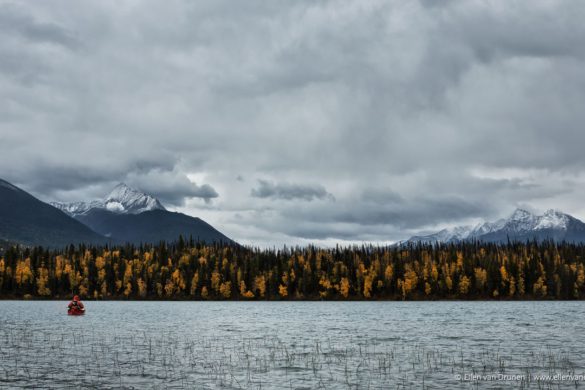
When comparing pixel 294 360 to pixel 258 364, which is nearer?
pixel 258 364

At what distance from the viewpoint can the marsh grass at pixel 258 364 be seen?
38188 mm

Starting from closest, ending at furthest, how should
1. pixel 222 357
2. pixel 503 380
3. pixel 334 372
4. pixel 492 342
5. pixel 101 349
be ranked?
pixel 503 380
pixel 334 372
pixel 222 357
pixel 101 349
pixel 492 342

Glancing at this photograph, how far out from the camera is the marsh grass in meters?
38.2

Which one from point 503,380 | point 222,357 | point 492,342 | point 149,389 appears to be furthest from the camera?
point 492,342

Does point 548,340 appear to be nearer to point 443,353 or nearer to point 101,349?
point 443,353

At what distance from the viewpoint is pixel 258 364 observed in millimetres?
46781

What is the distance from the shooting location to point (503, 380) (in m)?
38.6

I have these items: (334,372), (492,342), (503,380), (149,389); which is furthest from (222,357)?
(492,342)

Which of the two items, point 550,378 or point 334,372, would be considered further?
point 334,372

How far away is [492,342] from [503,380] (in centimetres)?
2675

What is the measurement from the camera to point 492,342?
63.8 metres

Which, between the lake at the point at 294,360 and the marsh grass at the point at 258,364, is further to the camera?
the lake at the point at 294,360

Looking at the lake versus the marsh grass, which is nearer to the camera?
the marsh grass

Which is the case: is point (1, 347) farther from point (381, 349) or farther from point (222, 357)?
point (381, 349)
